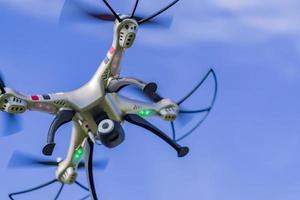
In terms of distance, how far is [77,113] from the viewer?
15.8 meters

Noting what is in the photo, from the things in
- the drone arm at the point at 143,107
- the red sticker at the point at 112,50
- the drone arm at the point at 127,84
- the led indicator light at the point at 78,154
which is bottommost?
the led indicator light at the point at 78,154

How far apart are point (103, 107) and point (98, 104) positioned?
106 mm

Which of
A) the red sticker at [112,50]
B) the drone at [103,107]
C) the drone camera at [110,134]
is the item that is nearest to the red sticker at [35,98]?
the drone at [103,107]

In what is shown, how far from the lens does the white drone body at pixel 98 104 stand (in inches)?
610

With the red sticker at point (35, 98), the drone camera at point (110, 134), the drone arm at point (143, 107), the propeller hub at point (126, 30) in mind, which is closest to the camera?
the drone camera at point (110, 134)

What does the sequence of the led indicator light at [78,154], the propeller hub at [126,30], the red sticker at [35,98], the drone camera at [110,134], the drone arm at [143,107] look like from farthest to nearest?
the led indicator light at [78,154] → the drone arm at [143,107] → the propeller hub at [126,30] → the red sticker at [35,98] → the drone camera at [110,134]

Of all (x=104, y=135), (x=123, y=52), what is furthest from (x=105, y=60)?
(x=104, y=135)

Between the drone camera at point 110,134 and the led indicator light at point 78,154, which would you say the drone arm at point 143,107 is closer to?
the drone camera at point 110,134

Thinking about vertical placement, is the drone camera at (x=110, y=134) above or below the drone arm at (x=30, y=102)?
below

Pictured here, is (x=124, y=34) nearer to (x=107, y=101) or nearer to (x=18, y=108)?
(x=107, y=101)

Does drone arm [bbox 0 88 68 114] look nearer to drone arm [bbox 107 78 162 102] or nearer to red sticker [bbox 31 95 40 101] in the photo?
red sticker [bbox 31 95 40 101]

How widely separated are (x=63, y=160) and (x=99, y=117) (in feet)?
4.34

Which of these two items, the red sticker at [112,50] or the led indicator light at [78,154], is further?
the led indicator light at [78,154]

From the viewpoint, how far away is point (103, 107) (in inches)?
622
